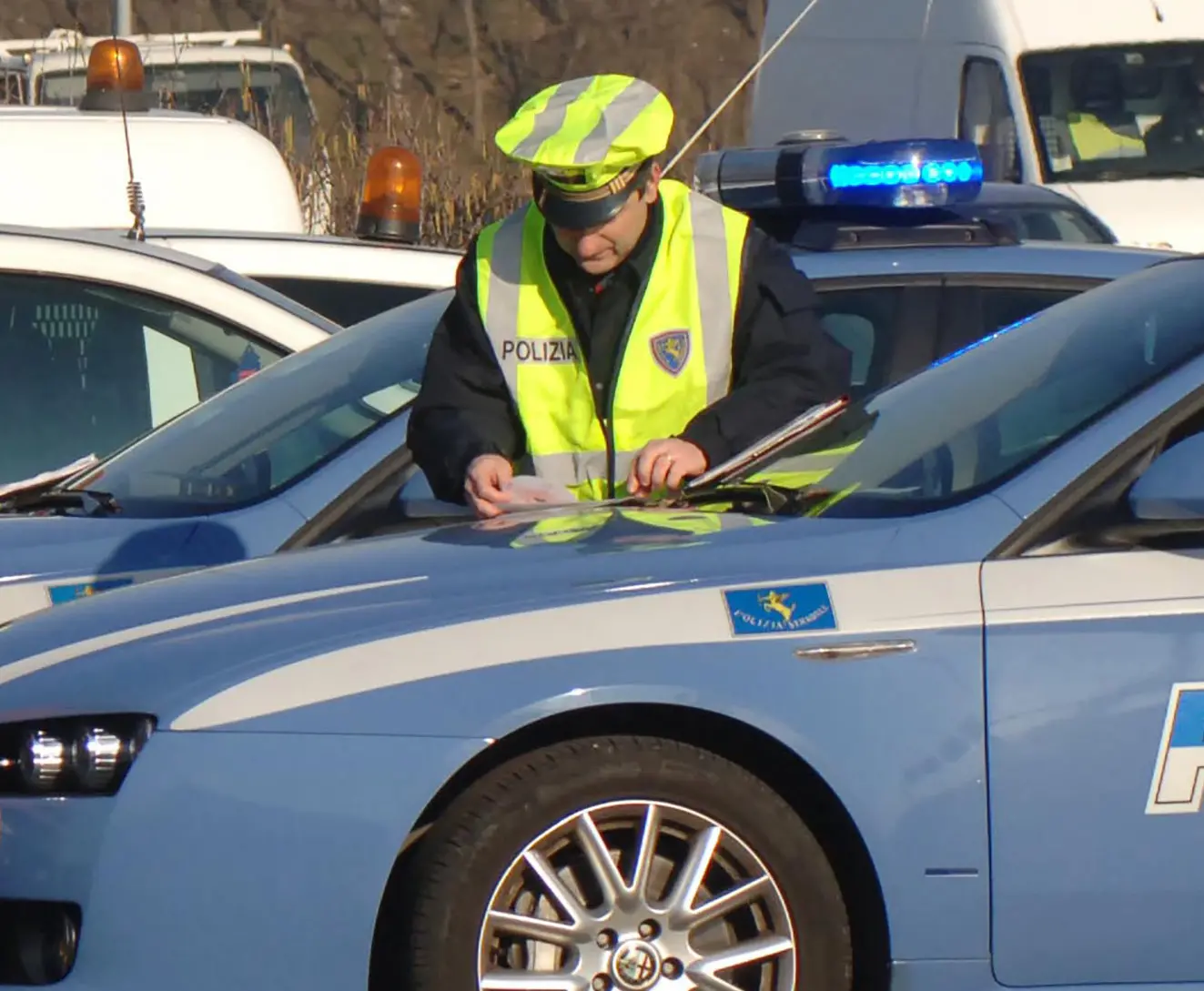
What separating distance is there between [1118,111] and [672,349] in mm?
9157

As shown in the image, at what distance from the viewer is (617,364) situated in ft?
14.4

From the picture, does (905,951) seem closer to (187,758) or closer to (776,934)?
(776,934)

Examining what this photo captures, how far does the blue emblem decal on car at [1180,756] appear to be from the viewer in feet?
12.5

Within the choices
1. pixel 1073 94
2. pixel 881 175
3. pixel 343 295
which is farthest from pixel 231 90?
pixel 881 175

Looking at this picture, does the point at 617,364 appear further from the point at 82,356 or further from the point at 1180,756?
the point at 82,356

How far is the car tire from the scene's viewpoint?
3.77 metres

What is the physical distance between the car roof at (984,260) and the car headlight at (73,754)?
2291 millimetres

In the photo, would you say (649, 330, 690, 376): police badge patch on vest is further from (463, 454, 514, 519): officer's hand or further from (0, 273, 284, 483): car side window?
(0, 273, 284, 483): car side window

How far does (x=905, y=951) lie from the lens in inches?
150

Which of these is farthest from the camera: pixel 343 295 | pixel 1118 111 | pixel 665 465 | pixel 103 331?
pixel 1118 111

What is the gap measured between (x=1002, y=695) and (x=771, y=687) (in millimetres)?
337

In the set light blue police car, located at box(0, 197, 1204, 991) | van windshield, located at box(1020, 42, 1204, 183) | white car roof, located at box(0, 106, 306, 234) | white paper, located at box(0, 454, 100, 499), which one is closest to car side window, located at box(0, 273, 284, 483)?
white paper, located at box(0, 454, 100, 499)

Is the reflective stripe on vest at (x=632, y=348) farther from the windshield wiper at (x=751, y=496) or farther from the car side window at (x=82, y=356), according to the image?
the car side window at (x=82, y=356)

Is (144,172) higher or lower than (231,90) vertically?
higher
